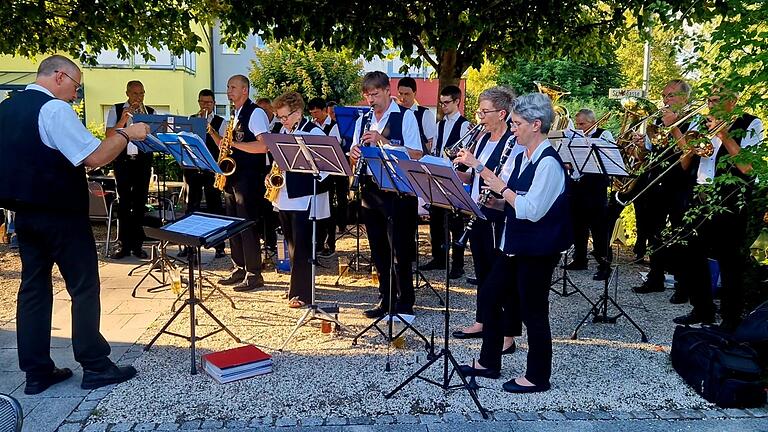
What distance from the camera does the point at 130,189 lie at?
26.1ft

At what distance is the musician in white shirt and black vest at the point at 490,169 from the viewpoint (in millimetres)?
4383

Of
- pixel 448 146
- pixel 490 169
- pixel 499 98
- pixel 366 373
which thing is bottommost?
pixel 366 373

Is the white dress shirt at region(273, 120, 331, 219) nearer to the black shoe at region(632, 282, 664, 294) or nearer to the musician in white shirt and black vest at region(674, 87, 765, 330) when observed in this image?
the musician in white shirt and black vest at region(674, 87, 765, 330)

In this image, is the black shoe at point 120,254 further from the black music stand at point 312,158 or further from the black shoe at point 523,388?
the black shoe at point 523,388

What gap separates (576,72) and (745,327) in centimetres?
2155

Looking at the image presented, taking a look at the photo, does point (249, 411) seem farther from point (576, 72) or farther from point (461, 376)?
point (576, 72)

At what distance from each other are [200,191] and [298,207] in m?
3.15

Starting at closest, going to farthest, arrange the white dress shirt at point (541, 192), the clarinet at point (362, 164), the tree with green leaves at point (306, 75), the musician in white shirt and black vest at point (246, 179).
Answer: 1. the white dress shirt at point (541, 192)
2. the clarinet at point (362, 164)
3. the musician in white shirt and black vest at point (246, 179)
4. the tree with green leaves at point (306, 75)

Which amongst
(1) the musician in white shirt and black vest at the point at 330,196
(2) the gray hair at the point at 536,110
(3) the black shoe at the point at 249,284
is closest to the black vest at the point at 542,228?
(2) the gray hair at the point at 536,110

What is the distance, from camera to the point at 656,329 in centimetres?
546

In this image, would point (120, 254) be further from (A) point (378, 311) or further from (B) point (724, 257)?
(B) point (724, 257)

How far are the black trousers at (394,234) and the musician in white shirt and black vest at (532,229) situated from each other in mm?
1400

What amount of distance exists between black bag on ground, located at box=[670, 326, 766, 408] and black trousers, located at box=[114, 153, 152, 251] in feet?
20.1

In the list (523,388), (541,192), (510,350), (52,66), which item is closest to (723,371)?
(523,388)
